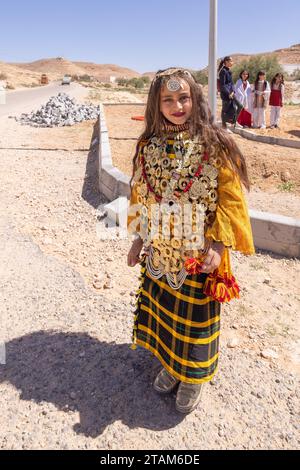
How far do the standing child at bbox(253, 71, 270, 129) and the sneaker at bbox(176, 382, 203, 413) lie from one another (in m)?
10.3

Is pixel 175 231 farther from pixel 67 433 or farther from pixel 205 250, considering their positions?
pixel 67 433

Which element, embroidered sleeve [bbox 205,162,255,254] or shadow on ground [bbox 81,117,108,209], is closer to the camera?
embroidered sleeve [bbox 205,162,255,254]

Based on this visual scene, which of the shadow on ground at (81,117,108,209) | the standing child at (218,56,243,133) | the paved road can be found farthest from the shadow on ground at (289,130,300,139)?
the paved road

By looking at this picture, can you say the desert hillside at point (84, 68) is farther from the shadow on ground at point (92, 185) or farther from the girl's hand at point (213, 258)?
the girl's hand at point (213, 258)

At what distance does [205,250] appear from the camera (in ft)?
6.29

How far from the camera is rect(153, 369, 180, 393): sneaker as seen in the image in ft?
7.57

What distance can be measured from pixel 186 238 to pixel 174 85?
74cm

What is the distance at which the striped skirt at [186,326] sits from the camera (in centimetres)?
197

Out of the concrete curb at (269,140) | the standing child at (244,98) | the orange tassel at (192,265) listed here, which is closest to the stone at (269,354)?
the orange tassel at (192,265)

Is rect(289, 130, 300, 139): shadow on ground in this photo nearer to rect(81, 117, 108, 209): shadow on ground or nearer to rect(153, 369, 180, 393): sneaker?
rect(81, 117, 108, 209): shadow on ground

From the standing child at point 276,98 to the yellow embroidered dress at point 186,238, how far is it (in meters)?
10.1

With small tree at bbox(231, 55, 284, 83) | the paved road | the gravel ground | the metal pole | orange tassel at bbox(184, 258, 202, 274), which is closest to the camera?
orange tassel at bbox(184, 258, 202, 274)
